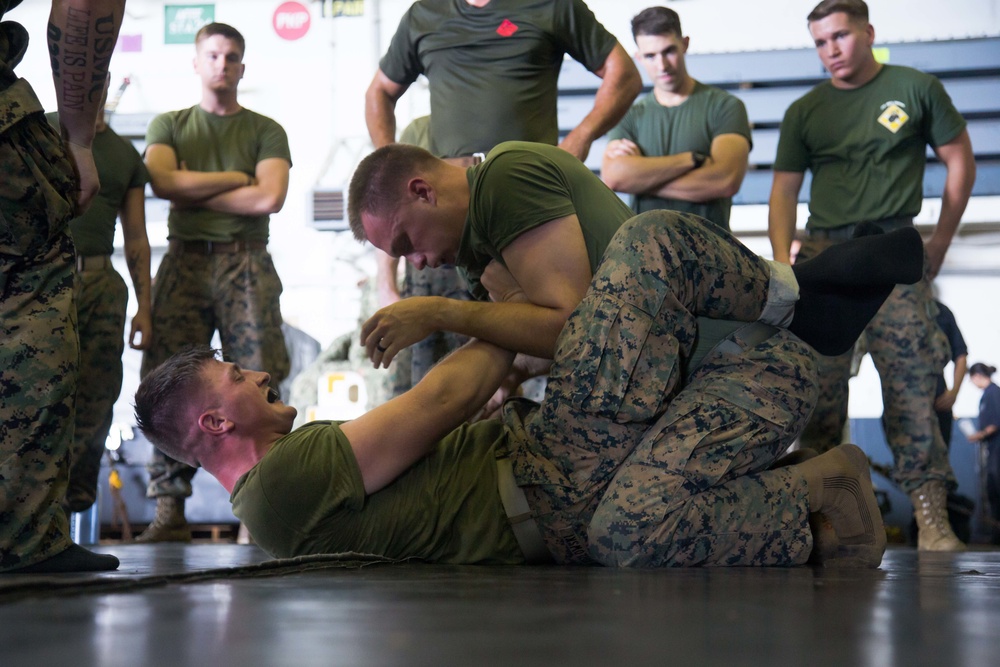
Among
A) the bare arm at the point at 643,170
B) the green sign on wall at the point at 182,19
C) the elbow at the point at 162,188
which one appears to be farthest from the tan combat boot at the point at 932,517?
the green sign on wall at the point at 182,19

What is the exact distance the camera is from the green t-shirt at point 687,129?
3484mm

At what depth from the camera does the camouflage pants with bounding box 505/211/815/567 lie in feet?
5.13

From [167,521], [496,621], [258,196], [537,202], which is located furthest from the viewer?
[258,196]

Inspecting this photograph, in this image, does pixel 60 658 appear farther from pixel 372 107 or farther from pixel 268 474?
pixel 372 107

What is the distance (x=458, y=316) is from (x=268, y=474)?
0.41 m

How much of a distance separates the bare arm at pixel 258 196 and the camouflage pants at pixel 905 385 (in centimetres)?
185

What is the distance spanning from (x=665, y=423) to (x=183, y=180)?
8.09 feet

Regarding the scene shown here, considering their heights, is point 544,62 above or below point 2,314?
above

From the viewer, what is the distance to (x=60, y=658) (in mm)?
648

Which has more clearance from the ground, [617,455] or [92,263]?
[92,263]

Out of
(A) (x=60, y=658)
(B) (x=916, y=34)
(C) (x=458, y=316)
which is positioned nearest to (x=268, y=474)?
(C) (x=458, y=316)

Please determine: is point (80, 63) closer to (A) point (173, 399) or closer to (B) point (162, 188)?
(A) point (173, 399)

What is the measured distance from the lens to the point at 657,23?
3576mm

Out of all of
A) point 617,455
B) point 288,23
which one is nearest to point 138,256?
point 617,455
